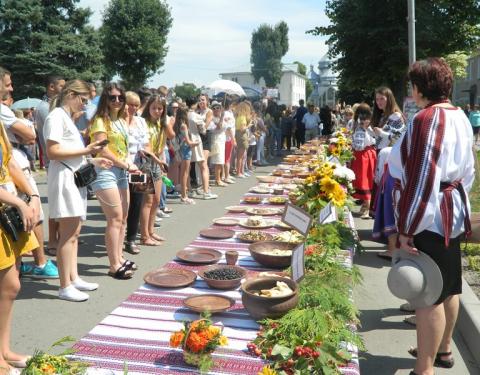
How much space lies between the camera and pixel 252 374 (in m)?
1.73

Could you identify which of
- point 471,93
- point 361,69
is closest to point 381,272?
point 361,69

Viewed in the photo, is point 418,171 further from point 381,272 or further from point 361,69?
point 361,69

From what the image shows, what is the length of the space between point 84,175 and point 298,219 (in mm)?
2061

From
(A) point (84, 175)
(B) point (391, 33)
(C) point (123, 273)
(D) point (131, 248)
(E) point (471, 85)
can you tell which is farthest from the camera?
(E) point (471, 85)

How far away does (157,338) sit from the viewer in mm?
2020

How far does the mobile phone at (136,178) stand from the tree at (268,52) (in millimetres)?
88363

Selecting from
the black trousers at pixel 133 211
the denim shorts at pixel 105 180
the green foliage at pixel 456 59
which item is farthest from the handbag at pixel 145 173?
the green foliage at pixel 456 59

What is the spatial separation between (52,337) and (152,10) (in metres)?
39.5

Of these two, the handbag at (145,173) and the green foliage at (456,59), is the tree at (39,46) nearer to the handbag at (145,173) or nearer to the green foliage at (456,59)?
the green foliage at (456,59)

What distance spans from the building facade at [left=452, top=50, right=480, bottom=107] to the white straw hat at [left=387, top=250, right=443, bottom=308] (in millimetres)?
48957

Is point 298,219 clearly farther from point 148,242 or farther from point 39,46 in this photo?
point 39,46

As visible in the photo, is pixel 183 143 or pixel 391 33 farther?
pixel 391 33

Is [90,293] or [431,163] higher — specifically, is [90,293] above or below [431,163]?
below

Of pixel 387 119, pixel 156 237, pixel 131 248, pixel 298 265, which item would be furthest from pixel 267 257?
pixel 387 119
